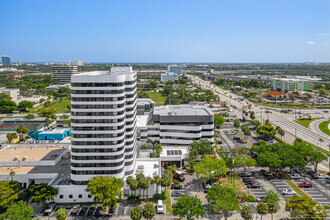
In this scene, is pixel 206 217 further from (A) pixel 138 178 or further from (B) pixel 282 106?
(B) pixel 282 106

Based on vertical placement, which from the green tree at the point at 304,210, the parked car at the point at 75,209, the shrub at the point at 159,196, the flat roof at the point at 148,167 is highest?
the green tree at the point at 304,210

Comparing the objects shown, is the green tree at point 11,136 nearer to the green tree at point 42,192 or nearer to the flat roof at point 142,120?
the flat roof at point 142,120

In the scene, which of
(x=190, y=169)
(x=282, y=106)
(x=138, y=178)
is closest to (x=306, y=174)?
(x=190, y=169)

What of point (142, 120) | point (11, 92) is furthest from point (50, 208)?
point (11, 92)

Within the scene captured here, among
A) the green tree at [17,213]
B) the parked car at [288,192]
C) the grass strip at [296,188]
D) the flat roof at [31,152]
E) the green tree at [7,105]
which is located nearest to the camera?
the green tree at [17,213]

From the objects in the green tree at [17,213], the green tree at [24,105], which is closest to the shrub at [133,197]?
the green tree at [17,213]

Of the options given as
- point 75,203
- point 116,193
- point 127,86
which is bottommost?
point 75,203

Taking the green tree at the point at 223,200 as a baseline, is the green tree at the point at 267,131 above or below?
above
